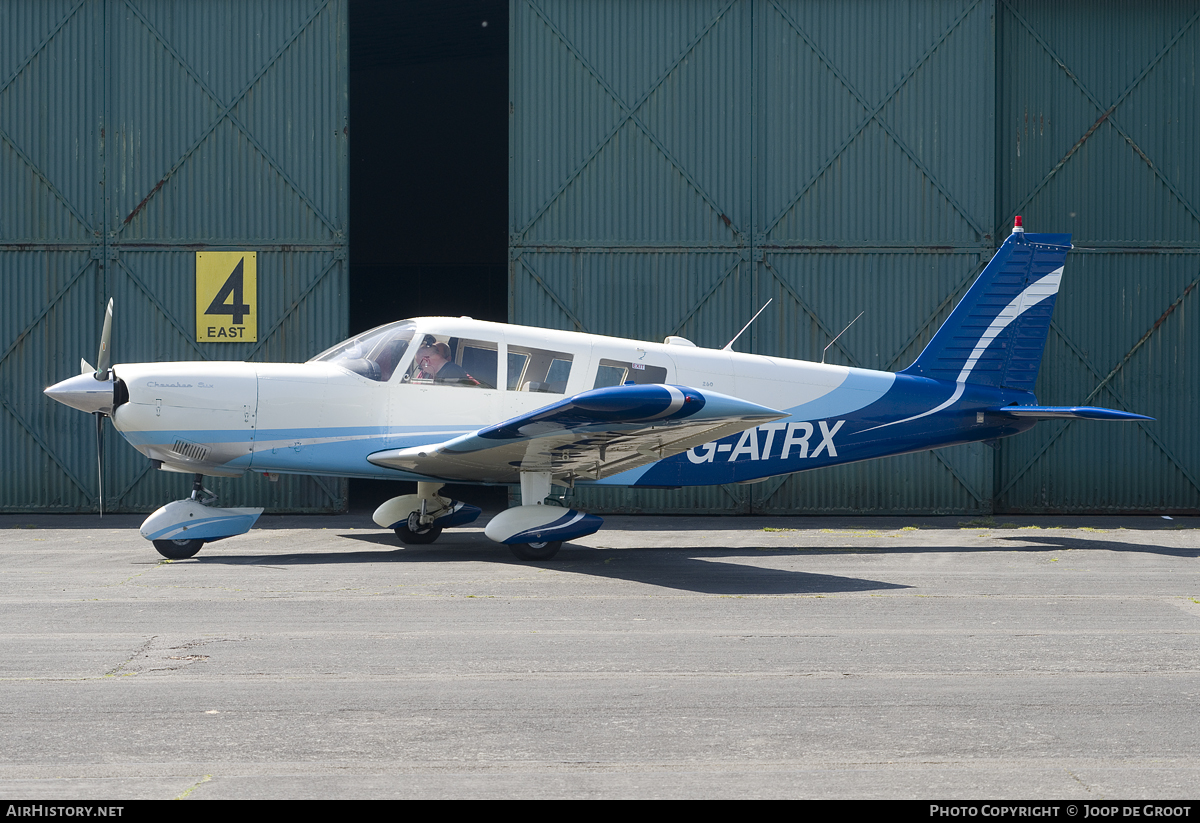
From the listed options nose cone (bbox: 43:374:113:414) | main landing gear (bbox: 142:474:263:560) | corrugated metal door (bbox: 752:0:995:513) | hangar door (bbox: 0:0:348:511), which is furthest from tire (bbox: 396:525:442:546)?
corrugated metal door (bbox: 752:0:995:513)

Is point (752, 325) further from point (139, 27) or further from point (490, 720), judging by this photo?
point (490, 720)

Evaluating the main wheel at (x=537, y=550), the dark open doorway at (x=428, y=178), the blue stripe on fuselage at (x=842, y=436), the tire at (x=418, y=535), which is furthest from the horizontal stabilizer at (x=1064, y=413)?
the dark open doorway at (x=428, y=178)

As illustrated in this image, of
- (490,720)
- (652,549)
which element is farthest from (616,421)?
(490,720)

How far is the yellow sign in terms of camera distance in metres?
15.2

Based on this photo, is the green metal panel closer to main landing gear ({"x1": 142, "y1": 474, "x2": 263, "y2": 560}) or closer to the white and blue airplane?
the white and blue airplane

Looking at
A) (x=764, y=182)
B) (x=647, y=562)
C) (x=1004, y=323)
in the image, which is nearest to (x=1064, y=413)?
(x=1004, y=323)

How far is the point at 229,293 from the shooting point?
1521cm

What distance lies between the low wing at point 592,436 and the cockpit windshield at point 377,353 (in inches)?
32.1

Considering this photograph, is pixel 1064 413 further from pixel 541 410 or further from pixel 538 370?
pixel 541 410

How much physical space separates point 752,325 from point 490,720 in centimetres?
1128

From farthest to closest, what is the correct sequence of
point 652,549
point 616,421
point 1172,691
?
point 652,549 < point 616,421 < point 1172,691

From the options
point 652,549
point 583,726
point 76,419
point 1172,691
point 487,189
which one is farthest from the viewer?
point 487,189

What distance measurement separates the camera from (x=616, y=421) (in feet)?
28.6

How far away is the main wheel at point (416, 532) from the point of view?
37.3ft
